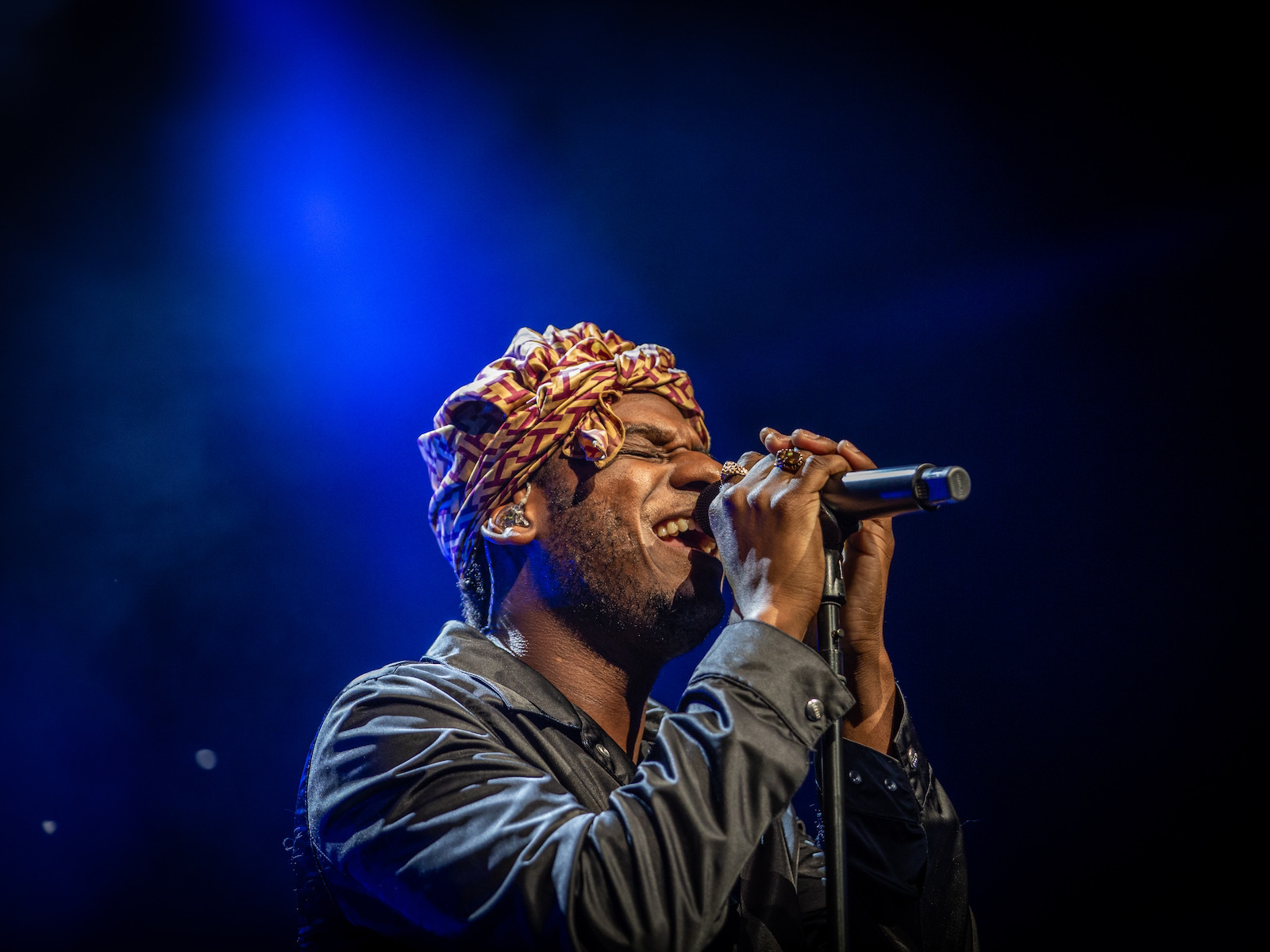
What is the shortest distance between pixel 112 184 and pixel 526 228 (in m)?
1.76

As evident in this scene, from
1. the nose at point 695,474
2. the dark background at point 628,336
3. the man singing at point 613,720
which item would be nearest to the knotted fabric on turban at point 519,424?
the man singing at point 613,720

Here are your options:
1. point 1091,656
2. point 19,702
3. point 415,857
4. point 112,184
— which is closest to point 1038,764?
point 1091,656

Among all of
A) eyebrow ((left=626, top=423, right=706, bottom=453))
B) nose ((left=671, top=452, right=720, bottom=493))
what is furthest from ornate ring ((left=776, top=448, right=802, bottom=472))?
eyebrow ((left=626, top=423, right=706, bottom=453))

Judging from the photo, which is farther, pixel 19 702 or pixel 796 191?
pixel 796 191

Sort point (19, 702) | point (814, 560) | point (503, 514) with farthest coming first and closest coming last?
point (19, 702) < point (503, 514) < point (814, 560)

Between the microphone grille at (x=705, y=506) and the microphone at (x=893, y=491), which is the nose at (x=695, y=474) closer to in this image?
the microphone grille at (x=705, y=506)

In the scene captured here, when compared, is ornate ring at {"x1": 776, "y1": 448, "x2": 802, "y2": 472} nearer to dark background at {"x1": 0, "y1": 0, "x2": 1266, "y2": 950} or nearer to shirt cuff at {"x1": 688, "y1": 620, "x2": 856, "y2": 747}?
shirt cuff at {"x1": 688, "y1": 620, "x2": 856, "y2": 747}

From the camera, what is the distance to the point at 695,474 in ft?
7.32

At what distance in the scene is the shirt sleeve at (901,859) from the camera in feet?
6.32

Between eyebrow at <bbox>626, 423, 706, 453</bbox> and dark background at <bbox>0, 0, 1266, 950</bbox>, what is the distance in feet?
5.38

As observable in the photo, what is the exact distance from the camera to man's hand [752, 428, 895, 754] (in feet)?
6.64

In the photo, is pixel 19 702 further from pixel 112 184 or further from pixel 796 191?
pixel 796 191

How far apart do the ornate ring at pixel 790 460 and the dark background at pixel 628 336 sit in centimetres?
208

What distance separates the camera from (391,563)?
12.9ft
